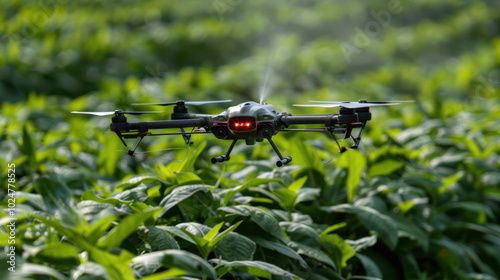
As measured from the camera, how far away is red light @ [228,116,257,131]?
143 centimetres

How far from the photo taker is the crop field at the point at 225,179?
210 cm

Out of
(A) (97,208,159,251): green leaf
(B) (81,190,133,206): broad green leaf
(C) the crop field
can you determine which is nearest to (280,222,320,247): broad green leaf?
(C) the crop field

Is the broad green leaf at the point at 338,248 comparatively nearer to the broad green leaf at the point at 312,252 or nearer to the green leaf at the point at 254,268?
the broad green leaf at the point at 312,252

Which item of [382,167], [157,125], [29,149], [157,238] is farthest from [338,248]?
[29,149]

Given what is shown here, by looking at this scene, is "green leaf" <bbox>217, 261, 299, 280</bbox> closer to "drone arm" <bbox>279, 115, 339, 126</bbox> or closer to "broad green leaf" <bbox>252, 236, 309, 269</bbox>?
"broad green leaf" <bbox>252, 236, 309, 269</bbox>

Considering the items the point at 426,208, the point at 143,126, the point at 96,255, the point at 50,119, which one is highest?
the point at 50,119

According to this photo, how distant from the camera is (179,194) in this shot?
239 cm

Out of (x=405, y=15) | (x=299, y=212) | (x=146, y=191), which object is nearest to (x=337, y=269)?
(x=299, y=212)

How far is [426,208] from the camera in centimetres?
382

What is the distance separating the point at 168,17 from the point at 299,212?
36.0ft

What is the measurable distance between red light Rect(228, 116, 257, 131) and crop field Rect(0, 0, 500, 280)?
0.12 metres

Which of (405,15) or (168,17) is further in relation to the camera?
(405,15)

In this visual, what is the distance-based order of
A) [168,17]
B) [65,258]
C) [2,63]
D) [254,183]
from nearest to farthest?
[65,258]
[254,183]
[2,63]
[168,17]

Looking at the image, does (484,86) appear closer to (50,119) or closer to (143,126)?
(50,119)
